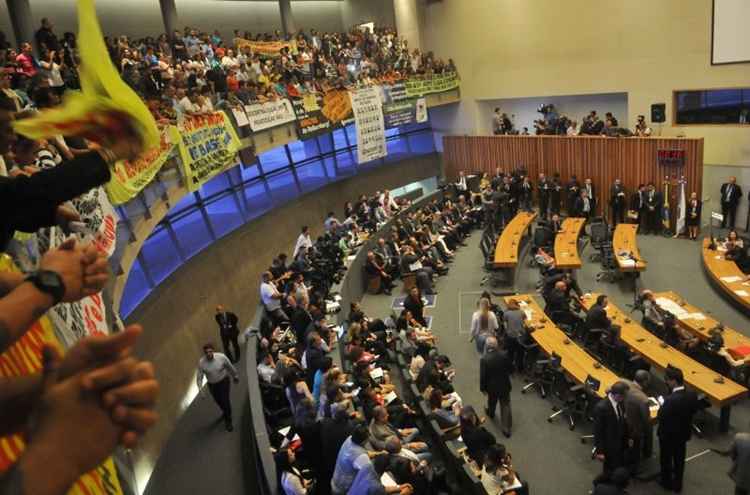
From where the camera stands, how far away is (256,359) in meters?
9.05

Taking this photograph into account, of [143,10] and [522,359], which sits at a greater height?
[143,10]

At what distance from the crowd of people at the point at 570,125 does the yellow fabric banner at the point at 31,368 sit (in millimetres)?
18982

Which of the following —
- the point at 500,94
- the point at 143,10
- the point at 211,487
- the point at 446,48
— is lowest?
the point at 211,487

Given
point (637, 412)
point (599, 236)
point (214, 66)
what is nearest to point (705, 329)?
point (637, 412)

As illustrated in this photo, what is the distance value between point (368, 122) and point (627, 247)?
341 inches

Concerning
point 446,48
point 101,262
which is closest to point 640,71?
point 446,48

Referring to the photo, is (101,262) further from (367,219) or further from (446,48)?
(446,48)

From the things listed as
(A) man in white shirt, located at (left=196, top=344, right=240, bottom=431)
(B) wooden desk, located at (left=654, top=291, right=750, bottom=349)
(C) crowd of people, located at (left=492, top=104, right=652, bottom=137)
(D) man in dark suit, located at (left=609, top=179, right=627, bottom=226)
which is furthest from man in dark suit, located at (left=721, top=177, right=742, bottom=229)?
(A) man in white shirt, located at (left=196, top=344, right=240, bottom=431)

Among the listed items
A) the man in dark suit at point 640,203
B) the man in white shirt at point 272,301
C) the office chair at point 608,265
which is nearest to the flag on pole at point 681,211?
the man in dark suit at point 640,203

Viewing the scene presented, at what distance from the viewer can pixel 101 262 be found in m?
1.48

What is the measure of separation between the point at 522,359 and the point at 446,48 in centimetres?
1782

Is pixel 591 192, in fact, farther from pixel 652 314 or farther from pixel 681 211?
pixel 652 314

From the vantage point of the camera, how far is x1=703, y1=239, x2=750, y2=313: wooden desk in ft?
37.8

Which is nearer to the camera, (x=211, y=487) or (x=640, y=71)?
(x=211, y=487)
